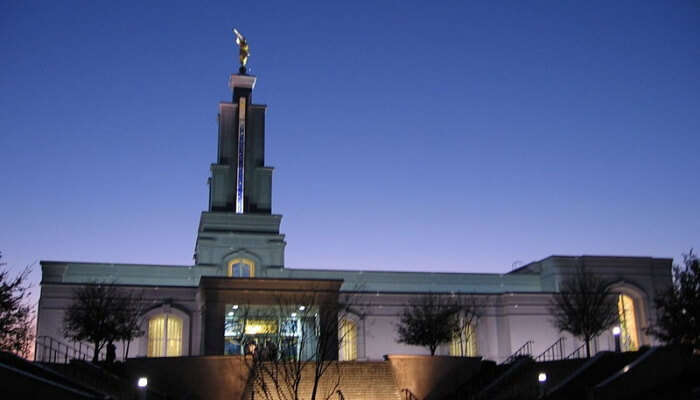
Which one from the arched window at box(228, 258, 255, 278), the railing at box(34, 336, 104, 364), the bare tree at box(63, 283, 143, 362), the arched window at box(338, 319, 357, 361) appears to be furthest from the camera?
the arched window at box(228, 258, 255, 278)

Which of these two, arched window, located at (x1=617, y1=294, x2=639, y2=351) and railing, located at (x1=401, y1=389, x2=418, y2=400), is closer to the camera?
railing, located at (x1=401, y1=389, x2=418, y2=400)

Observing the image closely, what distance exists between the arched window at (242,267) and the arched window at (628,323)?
24700 mm

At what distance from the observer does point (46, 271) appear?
47.6 m

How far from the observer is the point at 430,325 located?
4384 cm

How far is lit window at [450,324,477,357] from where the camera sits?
49.8m

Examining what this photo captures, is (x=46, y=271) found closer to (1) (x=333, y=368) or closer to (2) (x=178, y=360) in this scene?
(2) (x=178, y=360)

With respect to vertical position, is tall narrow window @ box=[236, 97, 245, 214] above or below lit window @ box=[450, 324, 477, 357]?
above

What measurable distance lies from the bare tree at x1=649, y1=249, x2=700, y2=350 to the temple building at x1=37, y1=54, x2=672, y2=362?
1046 centimetres

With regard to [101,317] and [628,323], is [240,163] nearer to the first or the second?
[101,317]

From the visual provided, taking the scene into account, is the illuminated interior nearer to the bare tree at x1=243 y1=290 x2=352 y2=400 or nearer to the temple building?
the bare tree at x1=243 y1=290 x2=352 y2=400

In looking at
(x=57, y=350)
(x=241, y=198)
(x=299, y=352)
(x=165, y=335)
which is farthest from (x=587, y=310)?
(x=57, y=350)

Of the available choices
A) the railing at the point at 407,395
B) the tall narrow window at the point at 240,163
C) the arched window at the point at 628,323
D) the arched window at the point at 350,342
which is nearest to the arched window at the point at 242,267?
the tall narrow window at the point at 240,163

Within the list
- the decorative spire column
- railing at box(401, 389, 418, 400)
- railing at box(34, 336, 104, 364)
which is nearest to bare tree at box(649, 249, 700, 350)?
railing at box(401, 389, 418, 400)

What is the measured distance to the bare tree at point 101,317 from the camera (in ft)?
131
